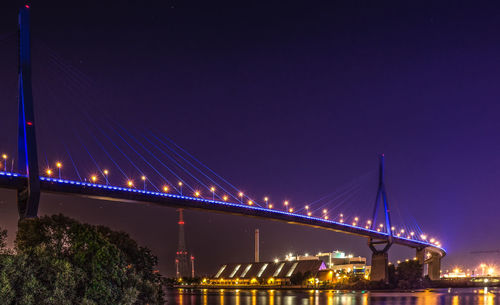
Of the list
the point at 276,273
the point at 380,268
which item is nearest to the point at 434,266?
the point at 276,273

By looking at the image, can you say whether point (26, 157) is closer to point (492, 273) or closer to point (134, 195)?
point (134, 195)

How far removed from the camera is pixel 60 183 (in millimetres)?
41938

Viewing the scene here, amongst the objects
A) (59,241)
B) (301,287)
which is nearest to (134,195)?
(59,241)

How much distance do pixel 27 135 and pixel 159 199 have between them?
65.0ft

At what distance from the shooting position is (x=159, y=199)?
172 ft

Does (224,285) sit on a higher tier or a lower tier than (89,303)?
lower

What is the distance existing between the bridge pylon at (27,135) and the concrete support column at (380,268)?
6028 cm

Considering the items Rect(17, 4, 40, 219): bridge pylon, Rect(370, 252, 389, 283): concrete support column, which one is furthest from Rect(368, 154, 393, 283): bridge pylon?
Rect(17, 4, 40, 219): bridge pylon

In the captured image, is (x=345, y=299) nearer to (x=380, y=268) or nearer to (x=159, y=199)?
(x=159, y=199)

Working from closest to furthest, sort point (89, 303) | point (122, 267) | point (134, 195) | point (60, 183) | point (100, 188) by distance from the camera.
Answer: point (89, 303) → point (122, 267) → point (60, 183) → point (100, 188) → point (134, 195)

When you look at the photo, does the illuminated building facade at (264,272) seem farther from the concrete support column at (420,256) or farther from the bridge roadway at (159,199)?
the bridge roadway at (159,199)

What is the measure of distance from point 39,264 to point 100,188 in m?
30.2

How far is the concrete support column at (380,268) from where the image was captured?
82.8 meters

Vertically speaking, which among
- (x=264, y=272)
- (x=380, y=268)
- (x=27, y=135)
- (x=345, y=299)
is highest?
(x=27, y=135)
